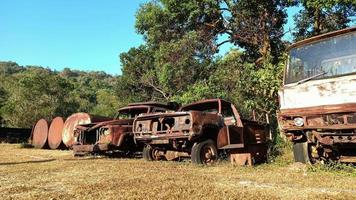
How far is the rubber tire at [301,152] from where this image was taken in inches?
368

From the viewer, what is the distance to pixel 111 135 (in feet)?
43.2

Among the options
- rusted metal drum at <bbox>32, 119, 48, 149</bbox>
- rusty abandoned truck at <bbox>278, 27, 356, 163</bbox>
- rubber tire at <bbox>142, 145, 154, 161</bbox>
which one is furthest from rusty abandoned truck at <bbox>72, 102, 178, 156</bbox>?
rusted metal drum at <bbox>32, 119, 48, 149</bbox>

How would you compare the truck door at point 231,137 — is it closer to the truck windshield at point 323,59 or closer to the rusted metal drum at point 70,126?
the truck windshield at point 323,59

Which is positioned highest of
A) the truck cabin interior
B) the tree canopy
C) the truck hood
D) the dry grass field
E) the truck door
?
the tree canopy

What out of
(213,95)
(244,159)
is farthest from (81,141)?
(213,95)

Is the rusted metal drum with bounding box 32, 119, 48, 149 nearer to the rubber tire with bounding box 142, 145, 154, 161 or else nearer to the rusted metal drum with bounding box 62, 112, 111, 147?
the rusted metal drum with bounding box 62, 112, 111, 147

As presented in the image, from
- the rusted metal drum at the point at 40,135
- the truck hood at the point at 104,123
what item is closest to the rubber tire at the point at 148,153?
the truck hood at the point at 104,123

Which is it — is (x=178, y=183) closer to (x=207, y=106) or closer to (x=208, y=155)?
(x=208, y=155)

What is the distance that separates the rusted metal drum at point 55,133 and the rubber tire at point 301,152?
1282 cm

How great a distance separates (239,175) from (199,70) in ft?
48.6

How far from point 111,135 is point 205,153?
3.59 m

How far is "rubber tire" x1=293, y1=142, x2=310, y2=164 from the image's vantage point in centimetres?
934

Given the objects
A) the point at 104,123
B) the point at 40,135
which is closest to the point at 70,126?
the point at 40,135

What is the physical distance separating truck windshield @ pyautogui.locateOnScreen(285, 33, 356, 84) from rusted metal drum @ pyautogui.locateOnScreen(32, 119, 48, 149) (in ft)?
47.7
